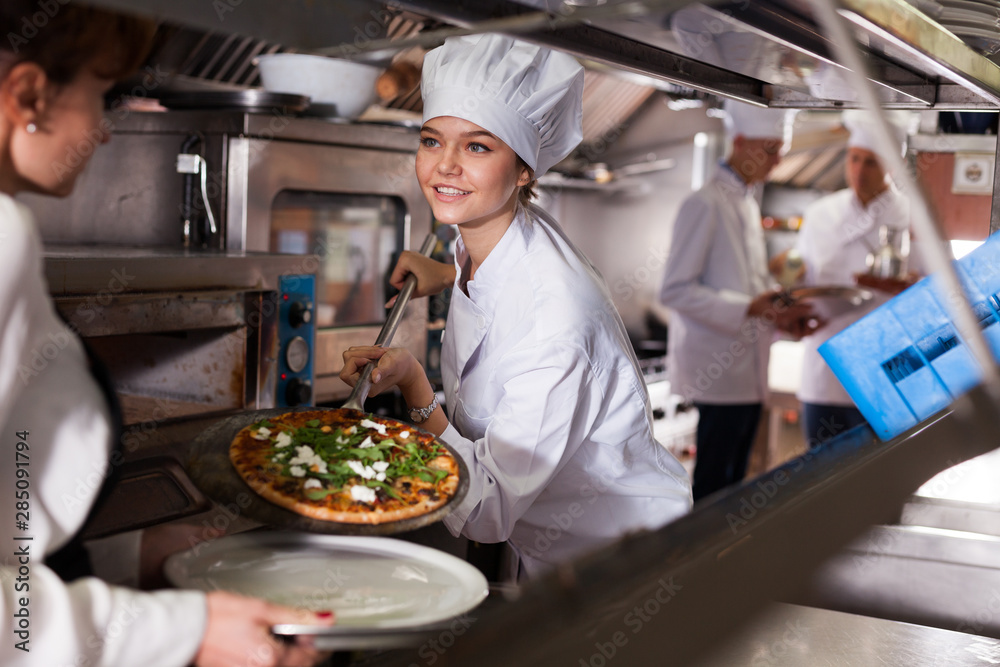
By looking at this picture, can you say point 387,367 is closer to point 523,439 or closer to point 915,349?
point 523,439

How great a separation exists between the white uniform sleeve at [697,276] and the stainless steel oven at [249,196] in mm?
1339

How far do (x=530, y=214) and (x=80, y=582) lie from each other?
1.09 m

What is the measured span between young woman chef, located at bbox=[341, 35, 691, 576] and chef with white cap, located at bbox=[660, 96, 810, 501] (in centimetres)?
193

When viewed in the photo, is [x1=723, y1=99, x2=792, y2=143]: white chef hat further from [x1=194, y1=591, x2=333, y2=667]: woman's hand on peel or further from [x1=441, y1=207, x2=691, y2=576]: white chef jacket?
[x1=194, y1=591, x2=333, y2=667]: woman's hand on peel

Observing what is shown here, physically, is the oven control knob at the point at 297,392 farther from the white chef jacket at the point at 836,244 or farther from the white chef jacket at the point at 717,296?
the white chef jacket at the point at 836,244

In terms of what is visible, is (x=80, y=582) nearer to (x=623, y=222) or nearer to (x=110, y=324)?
(x=110, y=324)

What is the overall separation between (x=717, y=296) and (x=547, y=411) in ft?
7.32

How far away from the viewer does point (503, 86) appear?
57.5 inches

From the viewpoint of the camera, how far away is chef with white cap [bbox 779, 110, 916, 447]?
143 inches

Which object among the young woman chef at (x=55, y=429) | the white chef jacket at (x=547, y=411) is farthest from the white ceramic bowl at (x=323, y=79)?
the young woman chef at (x=55, y=429)

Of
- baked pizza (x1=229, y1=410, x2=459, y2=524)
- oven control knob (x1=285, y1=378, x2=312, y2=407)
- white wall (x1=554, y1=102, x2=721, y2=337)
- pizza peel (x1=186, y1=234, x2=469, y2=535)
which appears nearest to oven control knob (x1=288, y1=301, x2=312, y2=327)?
oven control knob (x1=285, y1=378, x2=312, y2=407)

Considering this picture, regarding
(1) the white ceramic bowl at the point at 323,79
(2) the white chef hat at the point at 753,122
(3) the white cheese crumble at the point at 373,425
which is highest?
(2) the white chef hat at the point at 753,122

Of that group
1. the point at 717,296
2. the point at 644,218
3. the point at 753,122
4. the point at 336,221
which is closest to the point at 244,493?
the point at 336,221

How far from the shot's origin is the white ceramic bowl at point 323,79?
2.46m
